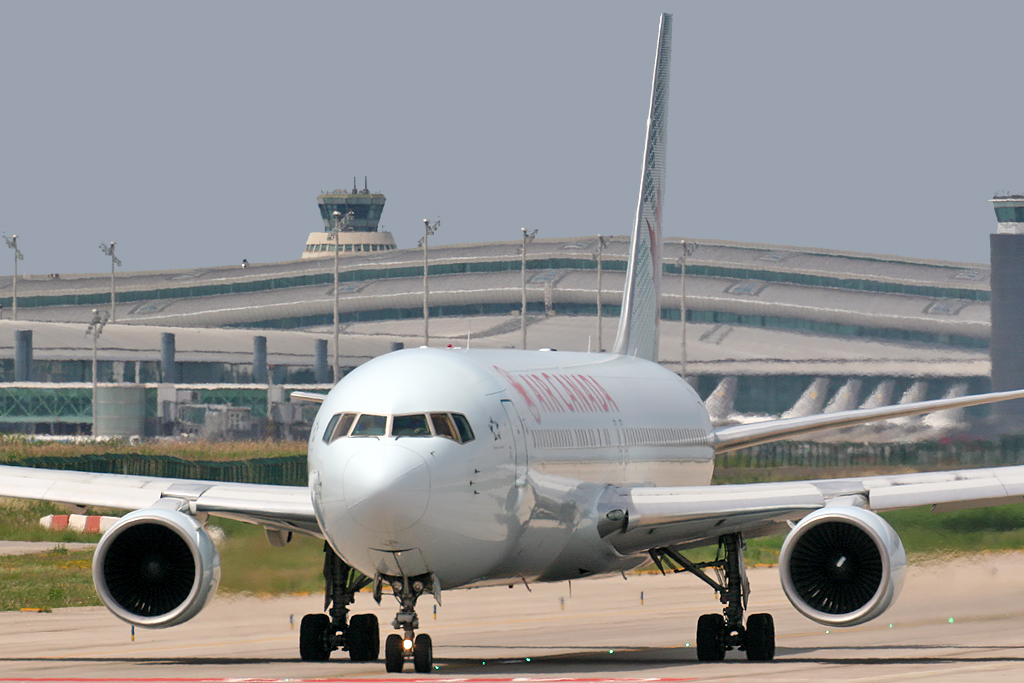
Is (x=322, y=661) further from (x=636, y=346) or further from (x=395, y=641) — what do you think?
(x=636, y=346)

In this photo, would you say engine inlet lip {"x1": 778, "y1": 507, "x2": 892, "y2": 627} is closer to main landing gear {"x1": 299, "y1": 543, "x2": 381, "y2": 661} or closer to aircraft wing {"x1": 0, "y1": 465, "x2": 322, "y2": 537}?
main landing gear {"x1": 299, "y1": 543, "x2": 381, "y2": 661}

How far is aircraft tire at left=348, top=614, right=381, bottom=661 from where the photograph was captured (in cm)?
2191

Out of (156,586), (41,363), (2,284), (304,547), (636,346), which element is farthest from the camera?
(2,284)

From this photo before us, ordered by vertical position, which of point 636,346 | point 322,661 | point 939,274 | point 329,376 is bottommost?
point 322,661

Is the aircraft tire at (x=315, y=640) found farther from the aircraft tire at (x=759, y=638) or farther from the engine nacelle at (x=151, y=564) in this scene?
the aircraft tire at (x=759, y=638)

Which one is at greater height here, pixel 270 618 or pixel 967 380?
pixel 967 380

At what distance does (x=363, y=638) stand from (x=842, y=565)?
5.74 meters

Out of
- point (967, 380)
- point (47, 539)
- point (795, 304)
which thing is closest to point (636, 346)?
point (47, 539)

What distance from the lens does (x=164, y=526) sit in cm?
2070

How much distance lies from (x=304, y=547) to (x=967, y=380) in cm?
11521

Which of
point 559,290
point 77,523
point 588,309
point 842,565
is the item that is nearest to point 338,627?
point 842,565

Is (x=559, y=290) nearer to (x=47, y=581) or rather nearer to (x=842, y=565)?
(x=47, y=581)

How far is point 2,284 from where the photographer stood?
181125 mm

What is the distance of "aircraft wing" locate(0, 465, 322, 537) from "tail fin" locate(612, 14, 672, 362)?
10702 millimetres
